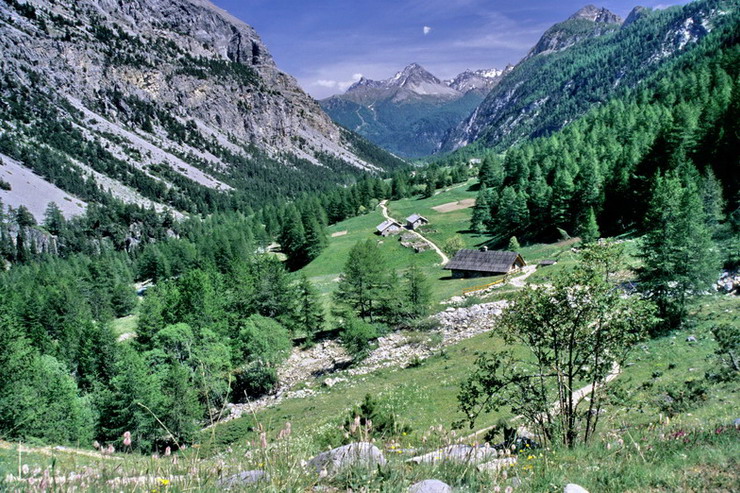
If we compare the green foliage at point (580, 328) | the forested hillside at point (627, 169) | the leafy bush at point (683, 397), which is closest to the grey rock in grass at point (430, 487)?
the green foliage at point (580, 328)

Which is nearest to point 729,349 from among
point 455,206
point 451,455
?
point 451,455

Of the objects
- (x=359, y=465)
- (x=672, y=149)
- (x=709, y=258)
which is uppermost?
(x=672, y=149)

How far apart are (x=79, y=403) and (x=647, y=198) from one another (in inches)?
2712

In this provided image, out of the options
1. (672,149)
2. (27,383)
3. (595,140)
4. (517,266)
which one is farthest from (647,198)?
(27,383)

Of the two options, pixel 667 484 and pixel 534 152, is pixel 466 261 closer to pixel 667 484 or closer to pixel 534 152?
pixel 667 484

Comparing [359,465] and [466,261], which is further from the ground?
[359,465]

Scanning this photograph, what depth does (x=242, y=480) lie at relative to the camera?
13.4ft

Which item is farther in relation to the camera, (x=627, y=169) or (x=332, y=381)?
(x=627, y=169)

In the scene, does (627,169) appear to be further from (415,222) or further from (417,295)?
(415,222)

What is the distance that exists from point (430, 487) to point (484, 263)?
60.3 m

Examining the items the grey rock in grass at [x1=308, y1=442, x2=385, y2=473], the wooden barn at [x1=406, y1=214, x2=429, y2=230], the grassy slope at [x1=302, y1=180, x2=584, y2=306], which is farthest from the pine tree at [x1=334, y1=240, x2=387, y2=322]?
the wooden barn at [x1=406, y1=214, x2=429, y2=230]

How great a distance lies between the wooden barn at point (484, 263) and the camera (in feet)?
198

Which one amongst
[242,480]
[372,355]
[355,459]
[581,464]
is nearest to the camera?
[242,480]

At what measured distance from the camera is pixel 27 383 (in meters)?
27.1
